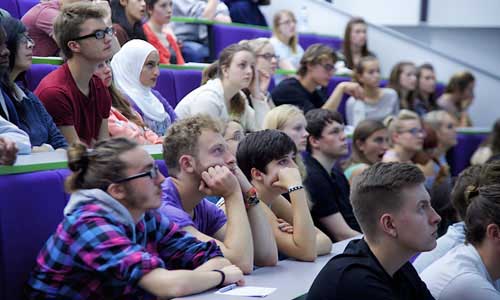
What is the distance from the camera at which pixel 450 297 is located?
228 centimetres

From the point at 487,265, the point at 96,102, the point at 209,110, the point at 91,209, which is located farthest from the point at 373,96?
the point at 91,209

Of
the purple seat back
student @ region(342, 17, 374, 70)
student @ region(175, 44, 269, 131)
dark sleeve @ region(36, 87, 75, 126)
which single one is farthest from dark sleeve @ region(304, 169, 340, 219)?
the purple seat back

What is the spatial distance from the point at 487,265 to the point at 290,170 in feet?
2.77

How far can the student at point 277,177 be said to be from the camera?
2.91m

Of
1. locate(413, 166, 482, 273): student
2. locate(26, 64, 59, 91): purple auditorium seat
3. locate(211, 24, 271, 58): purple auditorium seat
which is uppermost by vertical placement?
locate(26, 64, 59, 91): purple auditorium seat

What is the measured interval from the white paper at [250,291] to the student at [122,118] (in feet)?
3.79

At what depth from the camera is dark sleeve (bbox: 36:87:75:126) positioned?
309 centimetres

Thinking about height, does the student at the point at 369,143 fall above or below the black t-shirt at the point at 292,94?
below

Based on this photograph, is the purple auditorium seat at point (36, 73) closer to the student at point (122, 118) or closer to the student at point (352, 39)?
the student at point (122, 118)

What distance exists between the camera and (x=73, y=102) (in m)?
3.13

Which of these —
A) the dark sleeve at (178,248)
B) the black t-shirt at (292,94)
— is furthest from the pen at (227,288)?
the black t-shirt at (292,94)

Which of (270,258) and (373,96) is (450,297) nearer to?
(270,258)

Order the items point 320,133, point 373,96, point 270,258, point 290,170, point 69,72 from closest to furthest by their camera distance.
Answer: point 270,258
point 290,170
point 69,72
point 320,133
point 373,96

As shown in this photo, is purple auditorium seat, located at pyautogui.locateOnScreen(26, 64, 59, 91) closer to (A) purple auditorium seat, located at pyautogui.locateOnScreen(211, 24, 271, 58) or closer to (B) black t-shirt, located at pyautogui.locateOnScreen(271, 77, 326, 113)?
(B) black t-shirt, located at pyautogui.locateOnScreen(271, 77, 326, 113)
